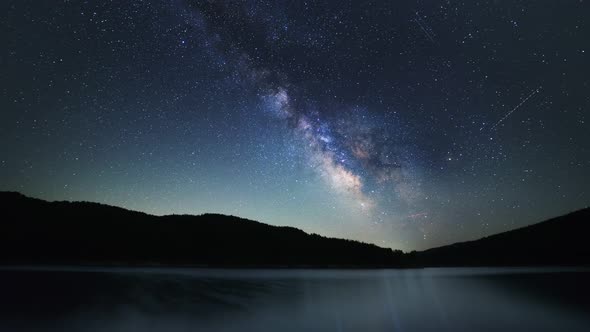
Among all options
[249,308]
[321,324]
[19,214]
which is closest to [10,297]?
[249,308]

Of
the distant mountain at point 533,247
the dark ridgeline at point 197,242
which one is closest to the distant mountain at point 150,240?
the dark ridgeline at point 197,242

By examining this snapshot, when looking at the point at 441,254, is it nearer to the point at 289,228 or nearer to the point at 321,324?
the point at 289,228

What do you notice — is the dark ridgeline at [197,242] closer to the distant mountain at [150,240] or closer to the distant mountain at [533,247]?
the distant mountain at [150,240]

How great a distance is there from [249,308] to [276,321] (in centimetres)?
370

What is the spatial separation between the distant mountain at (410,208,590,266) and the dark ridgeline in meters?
0.31

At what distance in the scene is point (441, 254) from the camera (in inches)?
6580

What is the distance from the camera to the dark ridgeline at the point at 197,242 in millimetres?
83438

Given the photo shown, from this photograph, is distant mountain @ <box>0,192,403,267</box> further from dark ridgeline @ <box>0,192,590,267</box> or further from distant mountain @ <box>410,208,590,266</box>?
distant mountain @ <box>410,208,590,266</box>

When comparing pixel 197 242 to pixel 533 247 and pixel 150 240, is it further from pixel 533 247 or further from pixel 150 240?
pixel 533 247

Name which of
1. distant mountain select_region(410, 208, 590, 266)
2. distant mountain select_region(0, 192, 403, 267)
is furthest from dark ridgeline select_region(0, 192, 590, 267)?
distant mountain select_region(410, 208, 590, 266)

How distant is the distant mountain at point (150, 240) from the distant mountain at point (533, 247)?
4400 centimetres

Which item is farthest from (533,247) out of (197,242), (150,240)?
(150,240)

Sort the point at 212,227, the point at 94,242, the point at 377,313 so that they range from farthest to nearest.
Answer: the point at 212,227 → the point at 94,242 → the point at 377,313

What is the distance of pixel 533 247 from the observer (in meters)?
136
